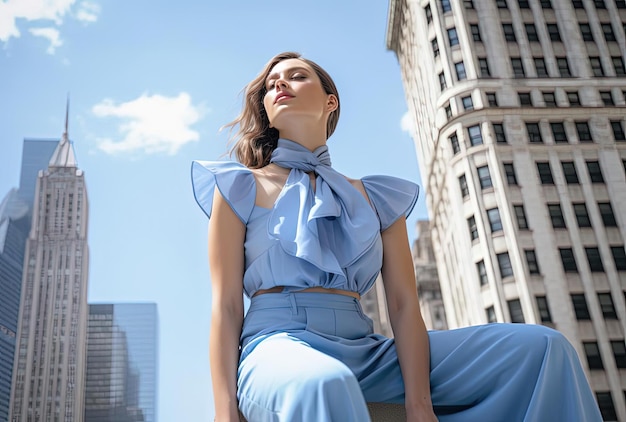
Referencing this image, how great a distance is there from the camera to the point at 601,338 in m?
26.6

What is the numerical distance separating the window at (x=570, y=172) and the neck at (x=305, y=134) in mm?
29458

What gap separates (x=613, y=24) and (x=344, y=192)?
35.9 m

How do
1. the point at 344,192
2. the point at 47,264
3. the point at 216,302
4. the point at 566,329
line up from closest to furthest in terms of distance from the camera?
the point at 216,302 → the point at 344,192 → the point at 47,264 → the point at 566,329

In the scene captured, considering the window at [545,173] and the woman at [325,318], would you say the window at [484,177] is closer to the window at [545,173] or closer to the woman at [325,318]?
the window at [545,173]

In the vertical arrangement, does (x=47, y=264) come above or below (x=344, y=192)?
above

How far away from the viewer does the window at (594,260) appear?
27933 mm

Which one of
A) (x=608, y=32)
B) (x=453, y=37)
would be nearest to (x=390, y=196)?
(x=453, y=37)

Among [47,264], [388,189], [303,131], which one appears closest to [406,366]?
[388,189]

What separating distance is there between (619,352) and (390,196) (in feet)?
90.6

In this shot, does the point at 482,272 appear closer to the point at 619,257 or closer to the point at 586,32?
the point at 619,257

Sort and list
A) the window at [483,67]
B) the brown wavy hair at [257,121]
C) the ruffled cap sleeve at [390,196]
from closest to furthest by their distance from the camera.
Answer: the ruffled cap sleeve at [390,196] < the brown wavy hair at [257,121] < the window at [483,67]

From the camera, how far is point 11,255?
67.5 feet

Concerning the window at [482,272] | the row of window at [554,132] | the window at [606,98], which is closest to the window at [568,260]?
the window at [482,272]

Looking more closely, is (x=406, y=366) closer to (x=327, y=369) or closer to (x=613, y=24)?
(x=327, y=369)
